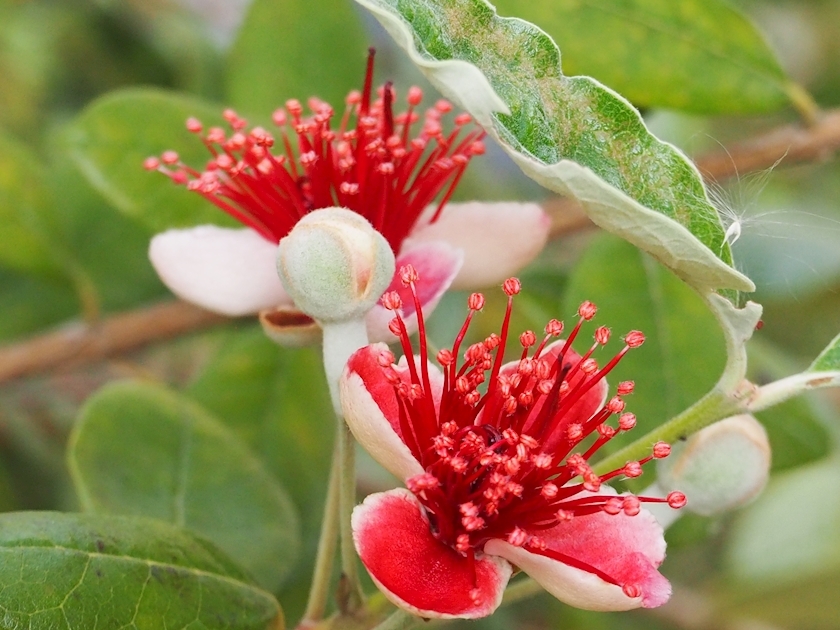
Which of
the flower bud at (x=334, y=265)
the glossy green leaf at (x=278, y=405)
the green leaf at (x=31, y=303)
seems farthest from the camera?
the green leaf at (x=31, y=303)

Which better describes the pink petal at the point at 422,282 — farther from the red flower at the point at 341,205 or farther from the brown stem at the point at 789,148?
the brown stem at the point at 789,148

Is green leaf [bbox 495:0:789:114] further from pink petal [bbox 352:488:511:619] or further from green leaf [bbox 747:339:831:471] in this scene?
pink petal [bbox 352:488:511:619]

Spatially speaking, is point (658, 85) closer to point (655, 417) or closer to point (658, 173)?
point (655, 417)

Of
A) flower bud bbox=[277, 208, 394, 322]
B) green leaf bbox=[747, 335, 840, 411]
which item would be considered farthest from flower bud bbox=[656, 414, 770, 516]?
flower bud bbox=[277, 208, 394, 322]

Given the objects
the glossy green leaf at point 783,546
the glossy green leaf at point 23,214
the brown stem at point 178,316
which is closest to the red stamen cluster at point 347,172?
the brown stem at point 178,316

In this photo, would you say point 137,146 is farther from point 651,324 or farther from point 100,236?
point 651,324

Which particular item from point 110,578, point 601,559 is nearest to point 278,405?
point 110,578

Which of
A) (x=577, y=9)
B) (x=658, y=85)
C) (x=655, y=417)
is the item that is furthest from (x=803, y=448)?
(x=577, y=9)

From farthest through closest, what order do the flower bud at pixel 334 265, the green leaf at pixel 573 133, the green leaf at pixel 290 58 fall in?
1. the green leaf at pixel 290 58
2. the flower bud at pixel 334 265
3. the green leaf at pixel 573 133
